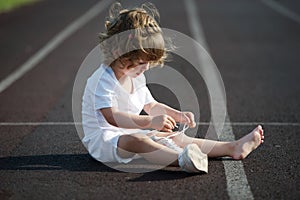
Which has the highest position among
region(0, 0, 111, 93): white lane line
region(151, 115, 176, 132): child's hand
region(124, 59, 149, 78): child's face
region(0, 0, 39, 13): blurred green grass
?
region(124, 59, 149, 78): child's face

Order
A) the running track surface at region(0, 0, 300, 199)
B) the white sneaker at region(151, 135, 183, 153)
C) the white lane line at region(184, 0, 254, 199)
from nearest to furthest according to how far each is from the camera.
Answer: the white lane line at region(184, 0, 254, 199) → the running track surface at region(0, 0, 300, 199) → the white sneaker at region(151, 135, 183, 153)

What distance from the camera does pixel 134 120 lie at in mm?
5105

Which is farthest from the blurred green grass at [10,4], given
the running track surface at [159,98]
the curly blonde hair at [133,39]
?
the curly blonde hair at [133,39]

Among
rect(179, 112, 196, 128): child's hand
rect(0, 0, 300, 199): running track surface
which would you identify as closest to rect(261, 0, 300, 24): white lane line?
rect(0, 0, 300, 199): running track surface

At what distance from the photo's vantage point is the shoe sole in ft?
16.0

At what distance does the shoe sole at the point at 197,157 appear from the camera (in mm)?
4879

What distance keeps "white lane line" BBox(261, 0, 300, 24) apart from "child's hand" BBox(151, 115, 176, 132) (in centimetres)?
1368

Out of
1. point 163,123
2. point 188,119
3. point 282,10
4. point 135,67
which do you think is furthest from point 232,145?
point 282,10

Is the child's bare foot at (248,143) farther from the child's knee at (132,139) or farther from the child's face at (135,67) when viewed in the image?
the child's face at (135,67)

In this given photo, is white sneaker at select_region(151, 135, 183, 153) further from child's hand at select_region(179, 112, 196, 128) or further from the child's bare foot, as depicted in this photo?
the child's bare foot

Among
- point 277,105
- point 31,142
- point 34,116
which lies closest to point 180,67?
point 277,105

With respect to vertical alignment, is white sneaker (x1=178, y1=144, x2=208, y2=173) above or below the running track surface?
above

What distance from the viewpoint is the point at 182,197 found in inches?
175

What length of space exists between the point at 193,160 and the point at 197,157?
7 cm
